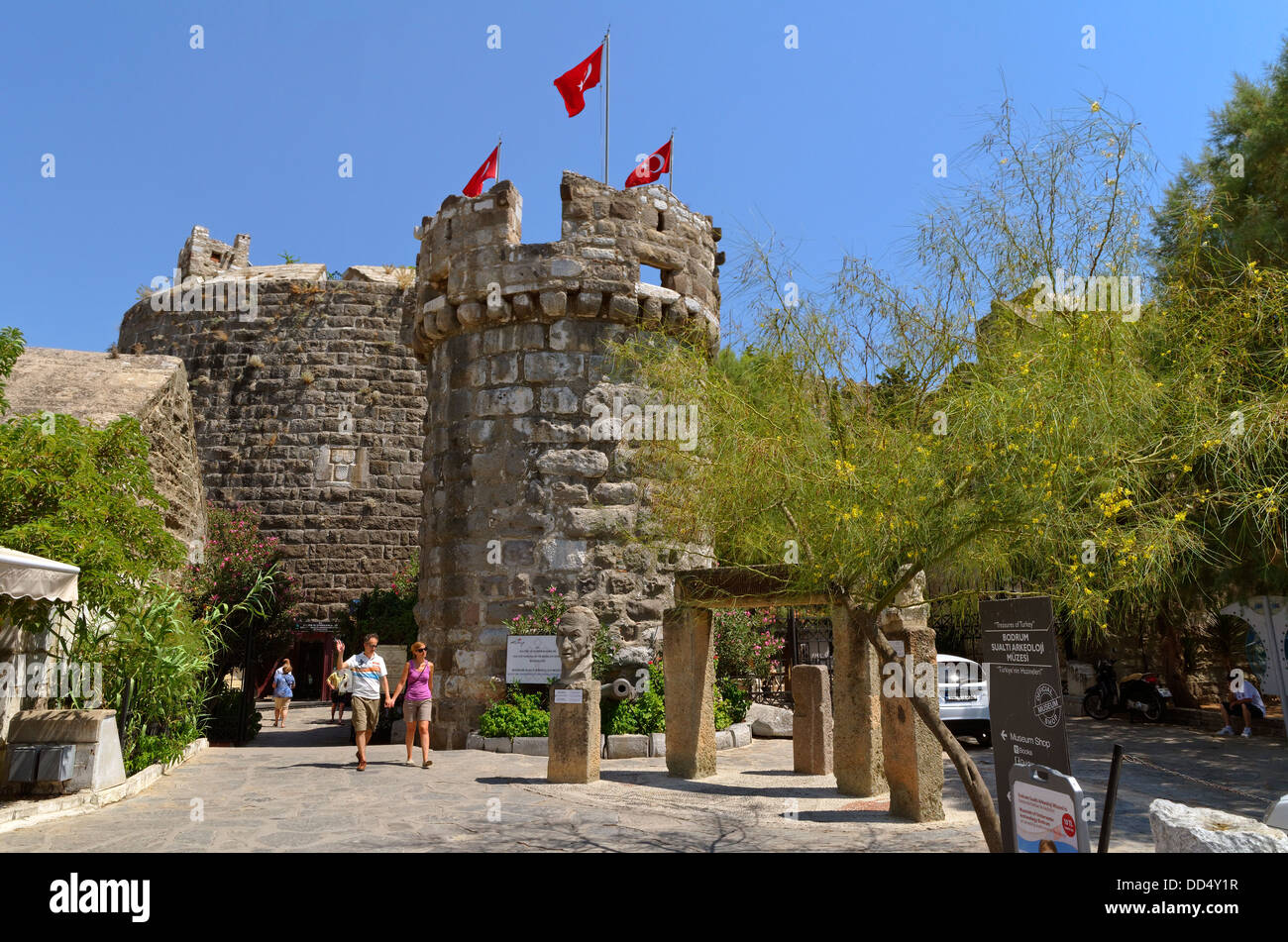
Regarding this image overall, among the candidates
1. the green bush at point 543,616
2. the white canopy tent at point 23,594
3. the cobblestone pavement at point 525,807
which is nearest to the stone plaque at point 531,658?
the green bush at point 543,616

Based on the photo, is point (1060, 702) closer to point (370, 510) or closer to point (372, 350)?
Result: point (370, 510)

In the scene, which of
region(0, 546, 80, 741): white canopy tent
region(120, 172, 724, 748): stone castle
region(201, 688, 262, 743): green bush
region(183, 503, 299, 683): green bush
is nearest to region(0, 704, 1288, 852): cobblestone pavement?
region(201, 688, 262, 743): green bush

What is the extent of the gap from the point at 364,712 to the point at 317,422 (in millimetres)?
12391

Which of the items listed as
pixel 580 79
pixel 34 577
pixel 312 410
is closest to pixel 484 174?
pixel 580 79

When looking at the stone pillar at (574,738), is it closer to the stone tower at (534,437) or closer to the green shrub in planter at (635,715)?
the green shrub in planter at (635,715)

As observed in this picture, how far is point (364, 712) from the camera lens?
9781 millimetres

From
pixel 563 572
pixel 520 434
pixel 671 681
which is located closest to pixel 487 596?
pixel 563 572

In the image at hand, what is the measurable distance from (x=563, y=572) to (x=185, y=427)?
6.86m

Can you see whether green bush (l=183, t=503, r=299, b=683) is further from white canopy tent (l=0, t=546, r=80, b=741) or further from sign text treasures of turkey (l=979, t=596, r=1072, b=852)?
sign text treasures of turkey (l=979, t=596, r=1072, b=852)

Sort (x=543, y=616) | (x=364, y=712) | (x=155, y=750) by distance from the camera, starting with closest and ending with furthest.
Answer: (x=155, y=750), (x=364, y=712), (x=543, y=616)

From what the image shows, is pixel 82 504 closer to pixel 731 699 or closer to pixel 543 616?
pixel 543 616

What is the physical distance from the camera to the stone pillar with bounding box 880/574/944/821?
721 cm

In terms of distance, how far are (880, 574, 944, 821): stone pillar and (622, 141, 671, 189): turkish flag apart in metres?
10.5
